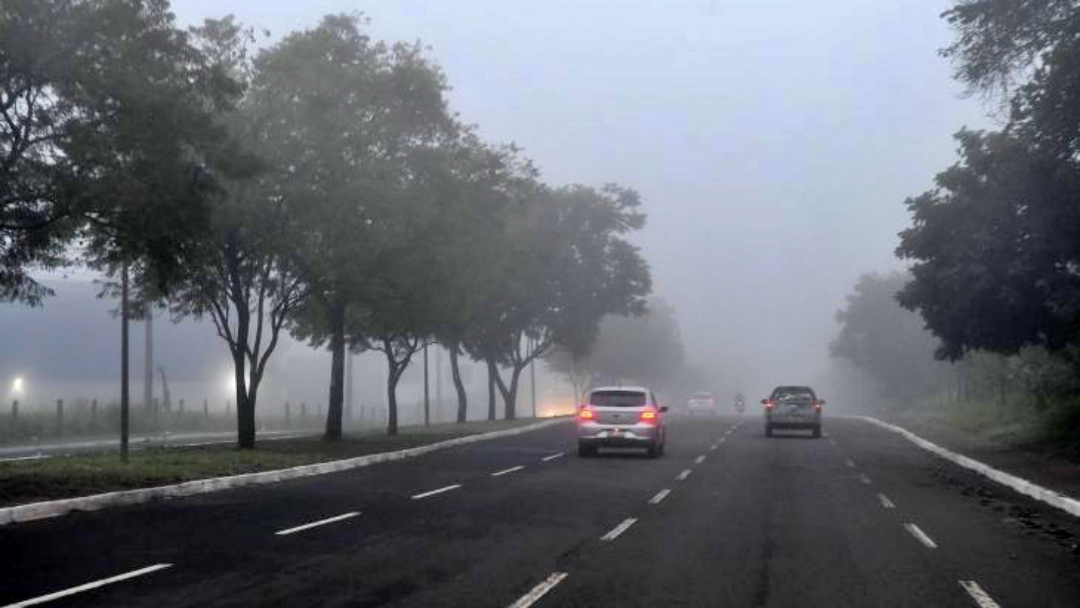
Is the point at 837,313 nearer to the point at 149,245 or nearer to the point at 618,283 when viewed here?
the point at 618,283

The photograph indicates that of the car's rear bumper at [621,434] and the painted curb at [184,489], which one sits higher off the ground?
the car's rear bumper at [621,434]

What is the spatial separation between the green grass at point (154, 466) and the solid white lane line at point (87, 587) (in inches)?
259

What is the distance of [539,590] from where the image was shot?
10.3 metres

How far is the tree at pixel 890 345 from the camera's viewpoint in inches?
3344

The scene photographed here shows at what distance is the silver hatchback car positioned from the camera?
2928cm

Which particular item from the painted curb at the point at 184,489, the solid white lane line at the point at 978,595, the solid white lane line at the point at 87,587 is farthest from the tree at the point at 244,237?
the solid white lane line at the point at 978,595

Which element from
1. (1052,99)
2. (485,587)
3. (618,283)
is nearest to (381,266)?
(1052,99)

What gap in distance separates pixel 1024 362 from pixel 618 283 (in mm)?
22468

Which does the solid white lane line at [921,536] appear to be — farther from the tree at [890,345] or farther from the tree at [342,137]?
the tree at [890,345]

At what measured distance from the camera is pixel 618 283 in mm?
60438

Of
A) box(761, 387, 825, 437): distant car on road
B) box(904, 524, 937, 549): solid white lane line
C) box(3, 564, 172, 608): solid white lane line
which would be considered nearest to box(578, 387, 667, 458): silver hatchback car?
box(761, 387, 825, 437): distant car on road

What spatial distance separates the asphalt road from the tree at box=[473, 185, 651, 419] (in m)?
32.7

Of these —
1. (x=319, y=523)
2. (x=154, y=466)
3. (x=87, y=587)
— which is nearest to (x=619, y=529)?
(x=319, y=523)

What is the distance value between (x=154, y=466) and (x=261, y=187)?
7.80 m
